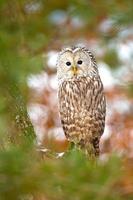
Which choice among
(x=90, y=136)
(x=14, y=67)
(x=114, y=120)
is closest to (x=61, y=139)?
(x=114, y=120)

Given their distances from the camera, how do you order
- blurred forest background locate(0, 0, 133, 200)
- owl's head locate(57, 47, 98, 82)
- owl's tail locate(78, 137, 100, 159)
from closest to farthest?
blurred forest background locate(0, 0, 133, 200) → owl's tail locate(78, 137, 100, 159) → owl's head locate(57, 47, 98, 82)

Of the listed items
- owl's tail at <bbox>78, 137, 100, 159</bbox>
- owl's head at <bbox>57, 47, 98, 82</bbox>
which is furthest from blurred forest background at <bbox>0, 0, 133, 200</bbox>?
owl's tail at <bbox>78, 137, 100, 159</bbox>

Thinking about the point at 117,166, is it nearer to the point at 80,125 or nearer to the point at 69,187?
the point at 69,187

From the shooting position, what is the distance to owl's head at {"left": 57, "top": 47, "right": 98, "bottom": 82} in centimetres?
615

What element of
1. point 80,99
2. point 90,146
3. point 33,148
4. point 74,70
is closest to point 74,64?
point 74,70

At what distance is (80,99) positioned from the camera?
20.7ft

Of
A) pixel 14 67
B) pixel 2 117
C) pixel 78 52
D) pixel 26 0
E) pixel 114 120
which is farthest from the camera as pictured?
pixel 114 120

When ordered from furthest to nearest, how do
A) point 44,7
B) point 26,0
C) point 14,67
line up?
point 44,7, point 26,0, point 14,67

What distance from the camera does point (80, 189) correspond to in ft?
9.43

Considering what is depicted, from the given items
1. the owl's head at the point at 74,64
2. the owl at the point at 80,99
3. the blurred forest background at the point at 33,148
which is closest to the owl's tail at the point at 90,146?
the owl at the point at 80,99

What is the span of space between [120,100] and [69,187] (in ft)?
25.5

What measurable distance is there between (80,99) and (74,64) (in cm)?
30

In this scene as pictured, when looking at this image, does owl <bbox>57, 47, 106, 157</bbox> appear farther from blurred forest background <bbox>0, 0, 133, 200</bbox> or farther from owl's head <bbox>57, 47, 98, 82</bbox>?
blurred forest background <bbox>0, 0, 133, 200</bbox>

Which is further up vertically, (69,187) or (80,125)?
(80,125)
